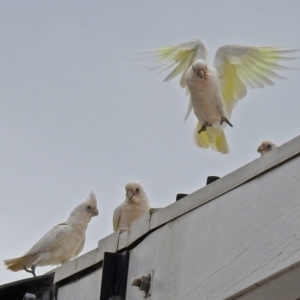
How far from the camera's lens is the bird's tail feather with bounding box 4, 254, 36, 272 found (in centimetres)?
717

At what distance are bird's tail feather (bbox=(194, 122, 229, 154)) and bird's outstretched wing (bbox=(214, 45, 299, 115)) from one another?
0.23 m

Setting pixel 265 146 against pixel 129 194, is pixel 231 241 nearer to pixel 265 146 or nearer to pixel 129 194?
pixel 129 194

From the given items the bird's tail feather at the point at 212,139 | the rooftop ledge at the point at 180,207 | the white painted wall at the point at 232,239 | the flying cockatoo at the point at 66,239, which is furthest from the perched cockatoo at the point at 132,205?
the white painted wall at the point at 232,239

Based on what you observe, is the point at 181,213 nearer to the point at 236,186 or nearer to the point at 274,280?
the point at 236,186

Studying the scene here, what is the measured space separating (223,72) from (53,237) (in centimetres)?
199

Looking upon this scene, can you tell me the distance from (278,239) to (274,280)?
13 cm

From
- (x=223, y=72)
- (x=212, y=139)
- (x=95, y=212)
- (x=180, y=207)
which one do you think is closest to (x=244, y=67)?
(x=223, y=72)

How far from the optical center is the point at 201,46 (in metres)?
7.04

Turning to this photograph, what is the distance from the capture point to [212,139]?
23.2ft

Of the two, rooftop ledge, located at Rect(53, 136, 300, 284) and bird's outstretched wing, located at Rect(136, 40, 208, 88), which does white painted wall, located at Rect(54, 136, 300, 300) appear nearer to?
rooftop ledge, located at Rect(53, 136, 300, 284)

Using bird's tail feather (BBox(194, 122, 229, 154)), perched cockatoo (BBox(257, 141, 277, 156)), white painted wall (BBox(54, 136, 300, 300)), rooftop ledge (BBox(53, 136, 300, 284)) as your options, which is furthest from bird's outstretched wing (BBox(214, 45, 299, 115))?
white painted wall (BBox(54, 136, 300, 300))

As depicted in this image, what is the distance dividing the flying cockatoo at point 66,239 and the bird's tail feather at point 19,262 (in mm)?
52

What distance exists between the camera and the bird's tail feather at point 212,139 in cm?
700

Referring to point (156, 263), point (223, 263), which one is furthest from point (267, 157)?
point (156, 263)
